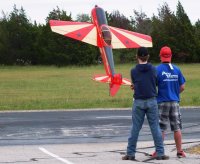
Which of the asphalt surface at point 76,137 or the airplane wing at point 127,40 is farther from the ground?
the airplane wing at point 127,40

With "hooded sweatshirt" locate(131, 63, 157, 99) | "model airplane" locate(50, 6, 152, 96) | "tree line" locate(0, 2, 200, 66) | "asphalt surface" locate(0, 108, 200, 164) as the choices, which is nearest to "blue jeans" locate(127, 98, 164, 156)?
"hooded sweatshirt" locate(131, 63, 157, 99)

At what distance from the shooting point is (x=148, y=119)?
33.6 feet

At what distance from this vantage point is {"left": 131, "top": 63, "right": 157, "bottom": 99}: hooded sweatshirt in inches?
402

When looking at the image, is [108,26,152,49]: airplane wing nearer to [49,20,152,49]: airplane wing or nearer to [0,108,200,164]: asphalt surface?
[49,20,152,49]: airplane wing

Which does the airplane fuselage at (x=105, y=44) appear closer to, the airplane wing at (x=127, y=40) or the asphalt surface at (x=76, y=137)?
the airplane wing at (x=127, y=40)

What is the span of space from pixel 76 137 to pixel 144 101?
3.94 m

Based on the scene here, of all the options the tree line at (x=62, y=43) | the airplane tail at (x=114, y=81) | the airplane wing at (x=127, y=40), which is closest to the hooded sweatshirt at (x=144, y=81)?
the airplane tail at (x=114, y=81)

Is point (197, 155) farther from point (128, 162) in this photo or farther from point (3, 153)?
point (3, 153)

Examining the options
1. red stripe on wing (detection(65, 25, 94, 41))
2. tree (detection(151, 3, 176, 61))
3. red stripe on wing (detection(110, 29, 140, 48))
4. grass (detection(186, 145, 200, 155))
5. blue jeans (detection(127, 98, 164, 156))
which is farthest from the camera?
tree (detection(151, 3, 176, 61))

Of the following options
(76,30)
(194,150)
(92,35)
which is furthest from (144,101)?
(92,35)

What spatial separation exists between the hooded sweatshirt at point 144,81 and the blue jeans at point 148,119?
10 centimetres

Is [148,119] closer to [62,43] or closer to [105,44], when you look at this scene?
[105,44]

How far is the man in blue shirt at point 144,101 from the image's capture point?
10195mm

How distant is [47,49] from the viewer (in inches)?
3324
